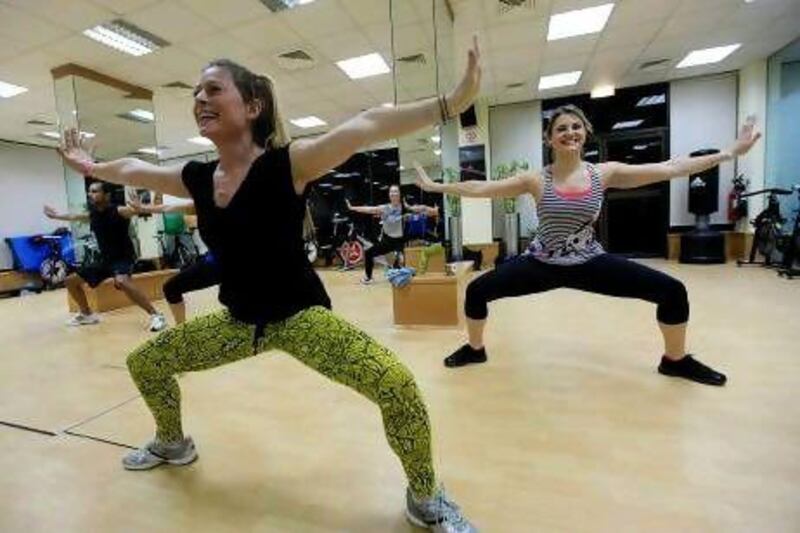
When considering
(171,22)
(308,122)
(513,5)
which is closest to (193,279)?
(171,22)

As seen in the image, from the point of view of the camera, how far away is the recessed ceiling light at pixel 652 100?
314 inches

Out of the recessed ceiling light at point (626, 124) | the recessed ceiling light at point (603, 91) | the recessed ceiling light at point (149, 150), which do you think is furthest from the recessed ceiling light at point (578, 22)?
the recessed ceiling light at point (149, 150)

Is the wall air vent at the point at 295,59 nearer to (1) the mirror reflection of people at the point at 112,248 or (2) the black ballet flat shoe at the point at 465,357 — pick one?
(1) the mirror reflection of people at the point at 112,248

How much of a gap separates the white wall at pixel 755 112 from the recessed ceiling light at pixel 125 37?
26.6ft

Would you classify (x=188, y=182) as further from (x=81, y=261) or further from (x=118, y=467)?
(x=81, y=261)

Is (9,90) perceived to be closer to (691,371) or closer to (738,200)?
(691,371)

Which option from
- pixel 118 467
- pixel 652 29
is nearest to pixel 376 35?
pixel 652 29

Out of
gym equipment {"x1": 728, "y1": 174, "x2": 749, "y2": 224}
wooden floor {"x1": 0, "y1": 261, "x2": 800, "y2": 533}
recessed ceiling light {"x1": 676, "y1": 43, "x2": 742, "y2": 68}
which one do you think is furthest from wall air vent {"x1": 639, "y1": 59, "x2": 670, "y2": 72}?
wooden floor {"x1": 0, "y1": 261, "x2": 800, "y2": 533}

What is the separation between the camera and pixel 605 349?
2.84 m

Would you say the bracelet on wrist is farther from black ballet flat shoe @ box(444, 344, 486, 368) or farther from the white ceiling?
the white ceiling

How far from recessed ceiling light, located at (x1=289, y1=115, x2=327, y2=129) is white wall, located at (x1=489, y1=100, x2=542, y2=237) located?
335 cm

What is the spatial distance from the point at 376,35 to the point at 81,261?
5.26 metres

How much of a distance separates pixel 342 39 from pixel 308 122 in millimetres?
3760

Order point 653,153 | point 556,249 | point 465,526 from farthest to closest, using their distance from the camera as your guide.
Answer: point 653,153, point 556,249, point 465,526
